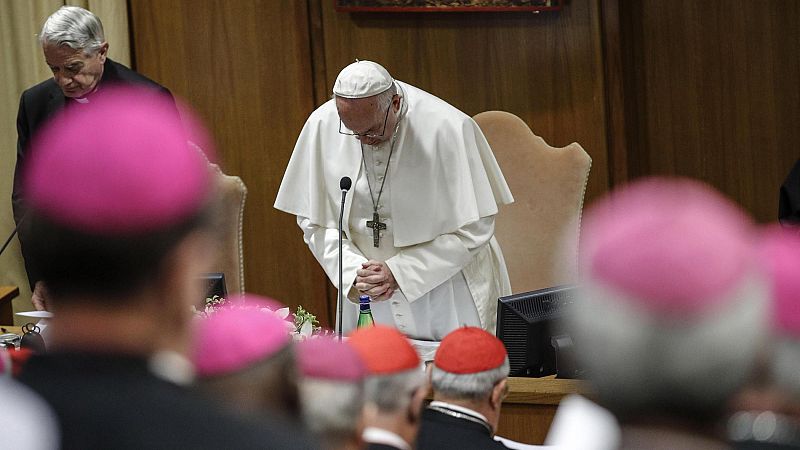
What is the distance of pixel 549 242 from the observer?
5.27m

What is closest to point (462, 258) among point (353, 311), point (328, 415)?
point (353, 311)

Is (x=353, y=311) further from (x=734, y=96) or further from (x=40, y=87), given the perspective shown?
(x=734, y=96)

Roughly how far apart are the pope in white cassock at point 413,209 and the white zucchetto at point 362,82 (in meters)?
0.16

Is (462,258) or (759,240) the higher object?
(759,240)

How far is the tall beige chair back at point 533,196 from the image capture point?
206 inches

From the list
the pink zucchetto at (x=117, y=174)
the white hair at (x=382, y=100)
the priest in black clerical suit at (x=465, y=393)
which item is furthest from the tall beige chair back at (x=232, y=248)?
the pink zucchetto at (x=117, y=174)

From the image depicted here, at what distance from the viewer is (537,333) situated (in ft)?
11.9

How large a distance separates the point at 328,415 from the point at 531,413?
2.37 m

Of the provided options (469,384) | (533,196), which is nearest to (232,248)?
(533,196)

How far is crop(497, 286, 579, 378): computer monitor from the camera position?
357cm

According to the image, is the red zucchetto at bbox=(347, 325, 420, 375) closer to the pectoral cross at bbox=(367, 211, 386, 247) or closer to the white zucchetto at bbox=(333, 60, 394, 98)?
the white zucchetto at bbox=(333, 60, 394, 98)

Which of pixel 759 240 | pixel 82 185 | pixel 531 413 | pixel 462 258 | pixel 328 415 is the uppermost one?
pixel 82 185

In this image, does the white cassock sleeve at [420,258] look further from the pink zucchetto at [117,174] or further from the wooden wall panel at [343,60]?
the pink zucchetto at [117,174]

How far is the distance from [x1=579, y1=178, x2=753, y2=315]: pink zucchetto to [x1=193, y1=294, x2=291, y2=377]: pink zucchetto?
37 cm
